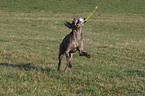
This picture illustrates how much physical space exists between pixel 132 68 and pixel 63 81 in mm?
3466

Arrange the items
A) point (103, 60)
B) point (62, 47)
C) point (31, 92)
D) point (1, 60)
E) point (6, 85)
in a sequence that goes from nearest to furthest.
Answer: point (31, 92) → point (6, 85) → point (62, 47) → point (1, 60) → point (103, 60)

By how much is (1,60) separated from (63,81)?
4009 mm

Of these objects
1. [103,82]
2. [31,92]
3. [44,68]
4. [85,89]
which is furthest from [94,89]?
[44,68]

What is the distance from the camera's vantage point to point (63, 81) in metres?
6.19

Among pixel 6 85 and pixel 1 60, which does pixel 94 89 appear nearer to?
pixel 6 85

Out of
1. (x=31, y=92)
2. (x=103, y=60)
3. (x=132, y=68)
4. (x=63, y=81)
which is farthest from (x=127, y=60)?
(x=31, y=92)

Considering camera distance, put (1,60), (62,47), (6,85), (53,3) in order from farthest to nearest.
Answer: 1. (53,3)
2. (1,60)
3. (62,47)
4. (6,85)

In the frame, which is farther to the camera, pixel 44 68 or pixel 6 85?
pixel 44 68

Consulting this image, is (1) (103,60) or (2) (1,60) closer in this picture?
(2) (1,60)

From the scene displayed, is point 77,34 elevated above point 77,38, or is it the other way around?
point 77,34

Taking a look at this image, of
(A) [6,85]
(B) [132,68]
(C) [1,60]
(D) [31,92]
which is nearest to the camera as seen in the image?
(D) [31,92]

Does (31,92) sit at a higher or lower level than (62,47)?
lower

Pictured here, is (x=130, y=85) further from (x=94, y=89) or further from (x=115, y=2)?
(x=115, y=2)

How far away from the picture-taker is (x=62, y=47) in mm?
7051
